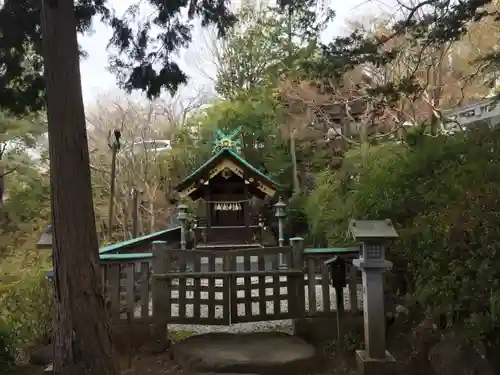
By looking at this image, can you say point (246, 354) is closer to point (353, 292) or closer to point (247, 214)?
point (353, 292)

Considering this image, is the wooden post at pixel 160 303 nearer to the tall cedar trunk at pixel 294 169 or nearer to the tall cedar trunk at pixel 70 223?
the tall cedar trunk at pixel 70 223

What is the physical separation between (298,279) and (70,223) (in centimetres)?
275

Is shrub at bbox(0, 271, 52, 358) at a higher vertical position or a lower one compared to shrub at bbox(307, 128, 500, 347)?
lower

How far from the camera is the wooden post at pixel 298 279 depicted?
504 cm

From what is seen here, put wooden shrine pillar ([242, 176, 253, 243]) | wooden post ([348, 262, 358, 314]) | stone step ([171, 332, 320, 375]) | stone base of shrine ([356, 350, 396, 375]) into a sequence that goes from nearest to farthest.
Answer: stone base of shrine ([356, 350, 396, 375])
stone step ([171, 332, 320, 375])
wooden post ([348, 262, 358, 314])
wooden shrine pillar ([242, 176, 253, 243])

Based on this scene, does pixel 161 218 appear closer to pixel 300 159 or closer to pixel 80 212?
pixel 300 159

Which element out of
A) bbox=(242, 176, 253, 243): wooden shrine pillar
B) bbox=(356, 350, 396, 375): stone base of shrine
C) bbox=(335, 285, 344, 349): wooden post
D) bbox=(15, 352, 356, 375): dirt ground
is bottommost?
bbox=(15, 352, 356, 375): dirt ground

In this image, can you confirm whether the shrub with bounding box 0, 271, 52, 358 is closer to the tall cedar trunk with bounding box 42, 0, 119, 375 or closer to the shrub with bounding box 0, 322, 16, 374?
the shrub with bounding box 0, 322, 16, 374

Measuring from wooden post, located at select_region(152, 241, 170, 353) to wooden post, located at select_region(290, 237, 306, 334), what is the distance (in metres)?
1.50

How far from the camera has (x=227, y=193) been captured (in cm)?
1438

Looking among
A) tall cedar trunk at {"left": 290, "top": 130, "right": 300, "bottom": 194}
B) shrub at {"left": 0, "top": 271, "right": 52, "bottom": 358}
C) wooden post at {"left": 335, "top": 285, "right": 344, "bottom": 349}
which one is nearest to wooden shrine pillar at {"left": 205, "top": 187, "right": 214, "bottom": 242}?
tall cedar trunk at {"left": 290, "top": 130, "right": 300, "bottom": 194}

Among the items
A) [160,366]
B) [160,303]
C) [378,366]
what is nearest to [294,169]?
[160,303]

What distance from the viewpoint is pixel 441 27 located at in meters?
4.59

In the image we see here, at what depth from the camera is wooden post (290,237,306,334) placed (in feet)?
16.5
